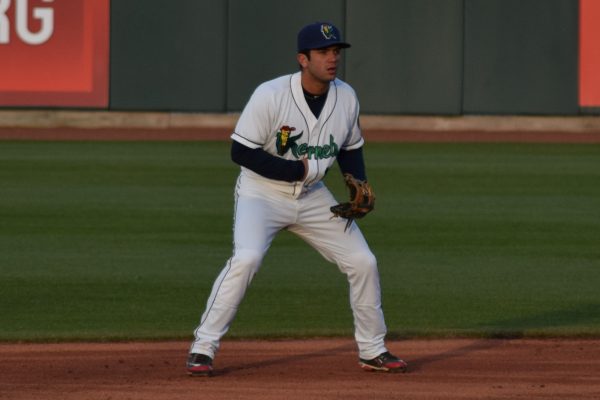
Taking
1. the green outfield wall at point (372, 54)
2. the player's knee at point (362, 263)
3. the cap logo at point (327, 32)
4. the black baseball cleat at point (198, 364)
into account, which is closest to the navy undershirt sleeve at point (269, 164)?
the player's knee at point (362, 263)

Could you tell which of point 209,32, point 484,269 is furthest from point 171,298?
point 209,32

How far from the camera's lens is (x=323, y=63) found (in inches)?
271

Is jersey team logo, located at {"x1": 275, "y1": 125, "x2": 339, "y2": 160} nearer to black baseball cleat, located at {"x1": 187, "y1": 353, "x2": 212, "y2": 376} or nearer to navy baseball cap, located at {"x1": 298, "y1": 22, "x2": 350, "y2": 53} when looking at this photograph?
navy baseball cap, located at {"x1": 298, "y1": 22, "x2": 350, "y2": 53}

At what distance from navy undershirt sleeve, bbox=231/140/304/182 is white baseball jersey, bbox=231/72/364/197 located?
39 mm

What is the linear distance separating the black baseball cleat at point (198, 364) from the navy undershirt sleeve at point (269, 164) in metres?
0.97

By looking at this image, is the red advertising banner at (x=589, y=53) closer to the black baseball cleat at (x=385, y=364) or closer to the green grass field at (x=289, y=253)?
the green grass field at (x=289, y=253)

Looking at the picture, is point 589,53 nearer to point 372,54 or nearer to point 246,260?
point 372,54

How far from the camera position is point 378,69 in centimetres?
2384

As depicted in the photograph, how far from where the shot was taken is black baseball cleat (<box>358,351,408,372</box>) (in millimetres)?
7227

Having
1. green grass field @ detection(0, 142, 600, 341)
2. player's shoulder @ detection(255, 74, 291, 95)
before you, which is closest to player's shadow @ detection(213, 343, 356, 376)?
green grass field @ detection(0, 142, 600, 341)

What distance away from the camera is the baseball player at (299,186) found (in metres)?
6.90

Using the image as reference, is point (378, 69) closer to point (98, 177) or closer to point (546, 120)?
point (546, 120)

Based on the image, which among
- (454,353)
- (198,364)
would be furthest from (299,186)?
(454,353)

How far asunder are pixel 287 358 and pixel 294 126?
1476 millimetres
